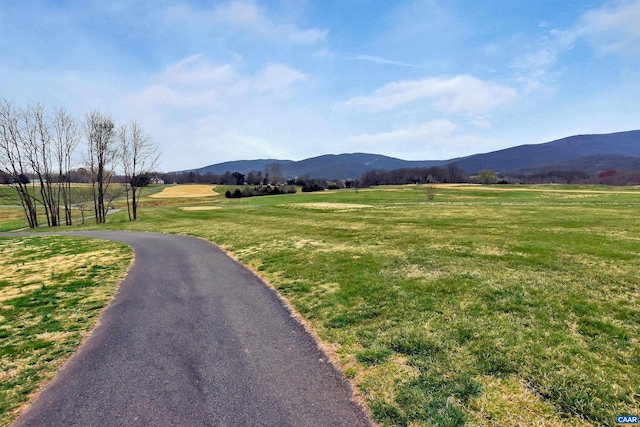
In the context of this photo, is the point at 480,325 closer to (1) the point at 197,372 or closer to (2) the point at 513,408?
(2) the point at 513,408

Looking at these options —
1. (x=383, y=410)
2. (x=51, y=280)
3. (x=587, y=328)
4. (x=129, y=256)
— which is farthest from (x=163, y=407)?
(x=129, y=256)

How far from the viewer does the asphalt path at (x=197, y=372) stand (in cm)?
408

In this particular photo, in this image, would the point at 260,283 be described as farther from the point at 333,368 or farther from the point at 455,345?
the point at 455,345

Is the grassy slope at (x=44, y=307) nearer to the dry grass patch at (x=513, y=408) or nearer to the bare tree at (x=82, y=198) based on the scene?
the dry grass patch at (x=513, y=408)

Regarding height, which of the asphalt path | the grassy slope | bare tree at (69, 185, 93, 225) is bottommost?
the asphalt path

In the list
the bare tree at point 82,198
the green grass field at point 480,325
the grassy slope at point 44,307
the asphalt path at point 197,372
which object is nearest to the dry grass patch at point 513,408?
the green grass field at point 480,325

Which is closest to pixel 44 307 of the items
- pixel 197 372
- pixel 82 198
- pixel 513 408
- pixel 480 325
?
pixel 197 372

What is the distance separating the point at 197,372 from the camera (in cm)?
510

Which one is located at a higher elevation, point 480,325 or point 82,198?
point 82,198

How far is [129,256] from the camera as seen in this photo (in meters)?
15.0

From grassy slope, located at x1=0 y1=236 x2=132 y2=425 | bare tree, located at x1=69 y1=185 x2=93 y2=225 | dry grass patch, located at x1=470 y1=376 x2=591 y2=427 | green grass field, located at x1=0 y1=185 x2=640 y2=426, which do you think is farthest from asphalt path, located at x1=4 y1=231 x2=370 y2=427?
bare tree, located at x1=69 y1=185 x2=93 y2=225

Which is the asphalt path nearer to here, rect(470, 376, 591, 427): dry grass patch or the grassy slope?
the grassy slope

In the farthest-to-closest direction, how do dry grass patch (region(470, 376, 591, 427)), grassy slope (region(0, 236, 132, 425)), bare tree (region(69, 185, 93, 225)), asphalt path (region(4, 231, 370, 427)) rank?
bare tree (region(69, 185, 93, 225))
grassy slope (region(0, 236, 132, 425))
asphalt path (region(4, 231, 370, 427))
dry grass patch (region(470, 376, 591, 427))

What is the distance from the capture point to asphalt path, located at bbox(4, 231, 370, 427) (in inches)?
161
